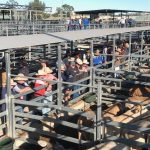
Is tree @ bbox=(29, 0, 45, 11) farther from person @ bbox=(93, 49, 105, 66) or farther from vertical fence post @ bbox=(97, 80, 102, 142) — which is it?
vertical fence post @ bbox=(97, 80, 102, 142)

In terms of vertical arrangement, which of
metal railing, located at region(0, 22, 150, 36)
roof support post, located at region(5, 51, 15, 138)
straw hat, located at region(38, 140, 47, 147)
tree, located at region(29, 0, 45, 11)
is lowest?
straw hat, located at region(38, 140, 47, 147)

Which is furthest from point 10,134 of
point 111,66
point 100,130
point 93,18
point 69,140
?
point 93,18

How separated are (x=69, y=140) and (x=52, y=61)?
18.6 feet

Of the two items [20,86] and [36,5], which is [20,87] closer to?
[20,86]

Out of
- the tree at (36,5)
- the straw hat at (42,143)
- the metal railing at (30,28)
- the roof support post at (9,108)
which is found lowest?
the straw hat at (42,143)

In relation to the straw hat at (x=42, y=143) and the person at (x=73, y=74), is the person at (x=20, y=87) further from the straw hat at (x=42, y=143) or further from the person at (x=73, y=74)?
the person at (x=73, y=74)

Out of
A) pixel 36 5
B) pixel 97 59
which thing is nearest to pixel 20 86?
pixel 97 59

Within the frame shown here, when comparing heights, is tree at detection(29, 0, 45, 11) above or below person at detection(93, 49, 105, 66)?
above

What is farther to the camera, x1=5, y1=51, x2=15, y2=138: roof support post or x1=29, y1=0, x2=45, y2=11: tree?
x1=29, y1=0, x2=45, y2=11: tree

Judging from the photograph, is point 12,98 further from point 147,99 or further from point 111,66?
point 111,66

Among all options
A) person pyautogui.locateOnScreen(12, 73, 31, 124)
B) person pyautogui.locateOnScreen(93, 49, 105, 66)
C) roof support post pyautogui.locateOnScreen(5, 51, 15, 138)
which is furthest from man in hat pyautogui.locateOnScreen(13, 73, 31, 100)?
person pyautogui.locateOnScreen(93, 49, 105, 66)

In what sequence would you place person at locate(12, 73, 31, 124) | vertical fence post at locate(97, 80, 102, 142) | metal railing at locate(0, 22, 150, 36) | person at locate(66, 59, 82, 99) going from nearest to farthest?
vertical fence post at locate(97, 80, 102, 142), person at locate(12, 73, 31, 124), person at locate(66, 59, 82, 99), metal railing at locate(0, 22, 150, 36)

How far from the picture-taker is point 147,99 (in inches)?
336

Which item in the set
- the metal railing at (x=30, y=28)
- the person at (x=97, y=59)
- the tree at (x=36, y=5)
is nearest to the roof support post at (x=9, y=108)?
the person at (x=97, y=59)
